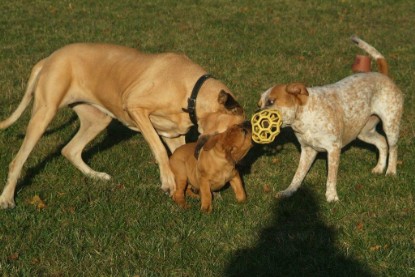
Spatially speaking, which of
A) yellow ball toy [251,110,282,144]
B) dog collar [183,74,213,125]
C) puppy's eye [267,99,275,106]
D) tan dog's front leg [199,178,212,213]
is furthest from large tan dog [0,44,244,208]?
tan dog's front leg [199,178,212,213]

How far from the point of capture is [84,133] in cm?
862

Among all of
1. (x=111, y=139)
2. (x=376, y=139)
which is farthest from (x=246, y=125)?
(x=111, y=139)

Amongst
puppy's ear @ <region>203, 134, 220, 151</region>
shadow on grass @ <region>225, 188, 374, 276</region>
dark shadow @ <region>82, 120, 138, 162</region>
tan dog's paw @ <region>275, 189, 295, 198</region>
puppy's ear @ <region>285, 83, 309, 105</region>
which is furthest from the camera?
dark shadow @ <region>82, 120, 138, 162</region>

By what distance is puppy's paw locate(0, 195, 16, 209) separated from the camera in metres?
6.84

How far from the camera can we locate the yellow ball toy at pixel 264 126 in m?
6.51

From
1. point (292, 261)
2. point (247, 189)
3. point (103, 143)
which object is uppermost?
point (292, 261)

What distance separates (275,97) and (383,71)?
2.13 meters

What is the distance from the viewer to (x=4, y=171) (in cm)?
793

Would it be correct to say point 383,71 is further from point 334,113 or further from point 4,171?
point 4,171

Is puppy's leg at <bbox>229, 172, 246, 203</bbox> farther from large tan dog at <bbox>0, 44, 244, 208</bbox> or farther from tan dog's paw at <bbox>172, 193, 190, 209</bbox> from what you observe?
large tan dog at <bbox>0, 44, 244, 208</bbox>

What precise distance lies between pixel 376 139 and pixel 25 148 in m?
4.55

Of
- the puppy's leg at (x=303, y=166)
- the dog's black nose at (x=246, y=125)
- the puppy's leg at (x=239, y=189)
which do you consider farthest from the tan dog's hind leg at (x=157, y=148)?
the puppy's leg at (x=303, y=166)

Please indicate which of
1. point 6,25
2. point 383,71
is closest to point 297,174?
point 383,71

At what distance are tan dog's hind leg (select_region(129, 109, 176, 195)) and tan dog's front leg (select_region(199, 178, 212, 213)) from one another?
0.50 meters
